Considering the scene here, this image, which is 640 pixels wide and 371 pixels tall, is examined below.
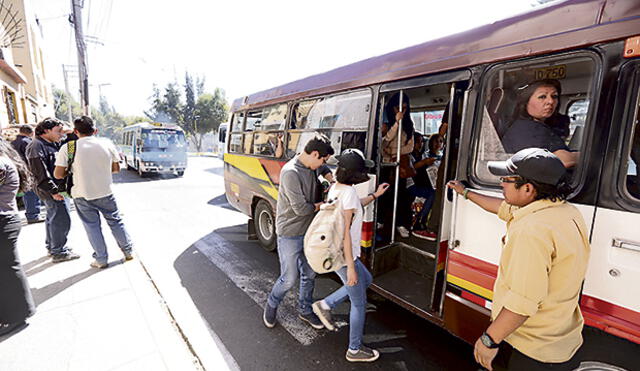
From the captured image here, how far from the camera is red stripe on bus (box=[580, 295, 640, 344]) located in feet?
5.34

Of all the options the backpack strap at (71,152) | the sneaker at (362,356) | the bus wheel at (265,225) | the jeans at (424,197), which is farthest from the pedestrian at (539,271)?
the backpack strap at (71,152)

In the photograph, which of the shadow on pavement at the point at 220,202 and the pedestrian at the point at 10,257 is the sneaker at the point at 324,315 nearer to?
the pedestrian at the point at 10,257

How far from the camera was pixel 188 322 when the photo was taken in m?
3.07

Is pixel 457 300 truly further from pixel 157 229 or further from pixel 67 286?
pixel 157 229

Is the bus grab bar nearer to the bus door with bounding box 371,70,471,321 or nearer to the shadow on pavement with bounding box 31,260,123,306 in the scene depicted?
the bus door with bounding box 371,70,471,321

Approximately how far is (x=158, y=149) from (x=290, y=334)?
46.4ft

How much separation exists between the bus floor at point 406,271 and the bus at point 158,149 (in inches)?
531

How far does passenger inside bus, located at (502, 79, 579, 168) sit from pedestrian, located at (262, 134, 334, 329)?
4.49ft

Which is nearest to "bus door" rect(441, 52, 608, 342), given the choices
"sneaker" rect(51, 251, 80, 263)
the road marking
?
the road marking

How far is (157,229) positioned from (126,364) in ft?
13.3

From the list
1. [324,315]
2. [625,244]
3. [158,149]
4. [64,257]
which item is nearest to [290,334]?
[324,315]

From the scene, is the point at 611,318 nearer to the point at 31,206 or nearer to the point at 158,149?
the point at 31,206

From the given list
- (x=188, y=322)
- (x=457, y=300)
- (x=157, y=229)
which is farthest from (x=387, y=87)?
(x=157, y=229)

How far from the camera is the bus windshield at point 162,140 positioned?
47.5ft
